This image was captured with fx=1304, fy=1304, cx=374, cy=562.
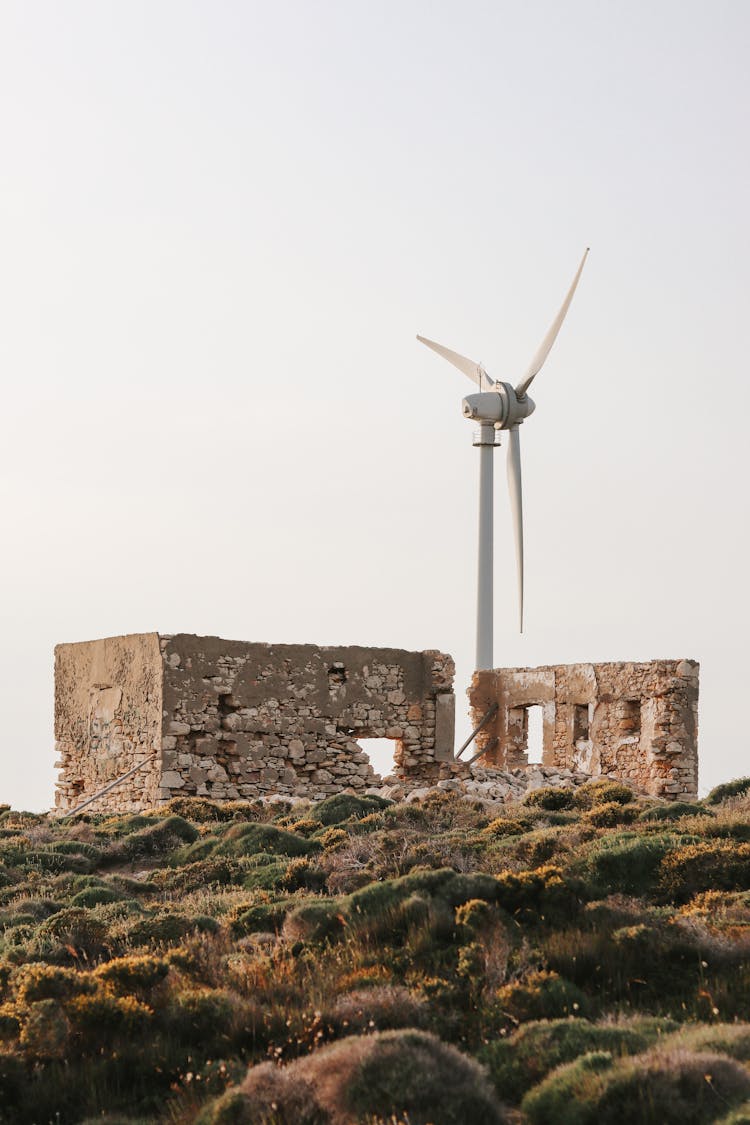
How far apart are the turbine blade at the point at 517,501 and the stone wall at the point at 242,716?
1446 cm

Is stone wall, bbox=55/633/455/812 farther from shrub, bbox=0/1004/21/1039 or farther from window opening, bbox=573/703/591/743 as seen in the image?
shrub, bbox=0/1004/21/1039

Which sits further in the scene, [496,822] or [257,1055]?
[496,822]

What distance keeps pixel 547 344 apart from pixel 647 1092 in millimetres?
33204

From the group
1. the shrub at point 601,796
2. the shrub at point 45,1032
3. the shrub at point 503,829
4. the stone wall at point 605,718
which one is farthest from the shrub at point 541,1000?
the stone wall at point 605,718

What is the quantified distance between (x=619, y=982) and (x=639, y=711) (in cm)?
1475

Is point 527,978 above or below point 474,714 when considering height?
below

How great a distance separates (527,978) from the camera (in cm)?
971

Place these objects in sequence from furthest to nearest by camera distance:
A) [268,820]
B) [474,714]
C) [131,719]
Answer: [474,714] < [131,719] < [268,820]

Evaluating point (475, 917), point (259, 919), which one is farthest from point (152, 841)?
point (475, 917)

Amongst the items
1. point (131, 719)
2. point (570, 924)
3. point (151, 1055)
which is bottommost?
point (151, 1055)

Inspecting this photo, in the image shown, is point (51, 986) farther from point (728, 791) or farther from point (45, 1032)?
point (728, 791)

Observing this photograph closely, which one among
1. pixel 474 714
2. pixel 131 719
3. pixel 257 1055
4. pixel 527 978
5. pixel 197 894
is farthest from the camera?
pixel 474 714

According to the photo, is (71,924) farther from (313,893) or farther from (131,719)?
(131,719)

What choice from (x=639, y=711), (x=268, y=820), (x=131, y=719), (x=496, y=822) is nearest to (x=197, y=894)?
(x=496, y=822)
